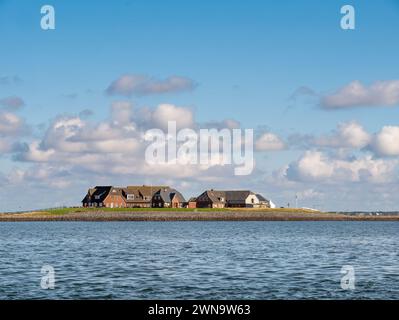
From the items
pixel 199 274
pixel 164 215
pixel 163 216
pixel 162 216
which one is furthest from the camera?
pixel 162 216

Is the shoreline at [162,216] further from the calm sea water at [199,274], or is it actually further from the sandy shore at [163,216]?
the calm sea water at [199,274]

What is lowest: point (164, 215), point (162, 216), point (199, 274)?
point (199, 274)

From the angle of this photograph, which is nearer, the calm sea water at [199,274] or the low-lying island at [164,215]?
the calm sea water at [199,274]

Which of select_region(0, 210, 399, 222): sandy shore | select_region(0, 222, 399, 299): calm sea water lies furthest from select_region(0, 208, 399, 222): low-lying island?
select_region(0, 222, 399, 299): calm sea water

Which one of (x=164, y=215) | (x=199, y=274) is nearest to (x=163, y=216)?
(x=164, y=215)

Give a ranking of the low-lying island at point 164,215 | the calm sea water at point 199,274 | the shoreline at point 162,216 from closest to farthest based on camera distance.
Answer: the calm sea water at point 199,274 < the shoreline at point 162,216 < the low-lying island at point 164,215

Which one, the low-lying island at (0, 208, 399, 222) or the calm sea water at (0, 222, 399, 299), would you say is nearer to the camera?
the calm sea water at (0, 222, 399, 299)

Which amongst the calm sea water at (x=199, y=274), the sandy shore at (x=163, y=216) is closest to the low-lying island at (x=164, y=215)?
the sandy shore at (x=163, y=216)

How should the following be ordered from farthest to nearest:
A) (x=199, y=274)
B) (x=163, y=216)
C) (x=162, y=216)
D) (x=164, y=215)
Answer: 1. (x=162, y=216)
2. (x=163, y=216)
3. (x=164, y=215)
4. (x=199, y=274)

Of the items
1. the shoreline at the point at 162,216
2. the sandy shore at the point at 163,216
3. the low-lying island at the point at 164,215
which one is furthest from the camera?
the low-lying island at the point at 164,215

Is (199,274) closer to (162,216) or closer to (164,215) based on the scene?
(164,215)

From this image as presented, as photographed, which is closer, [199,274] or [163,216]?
[199,274]

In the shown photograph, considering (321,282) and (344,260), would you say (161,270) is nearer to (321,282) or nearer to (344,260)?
(321,282)

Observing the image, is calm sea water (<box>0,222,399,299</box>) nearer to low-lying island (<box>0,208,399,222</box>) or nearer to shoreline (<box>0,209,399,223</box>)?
shoreline (<box>0,209,399,223</box>)
